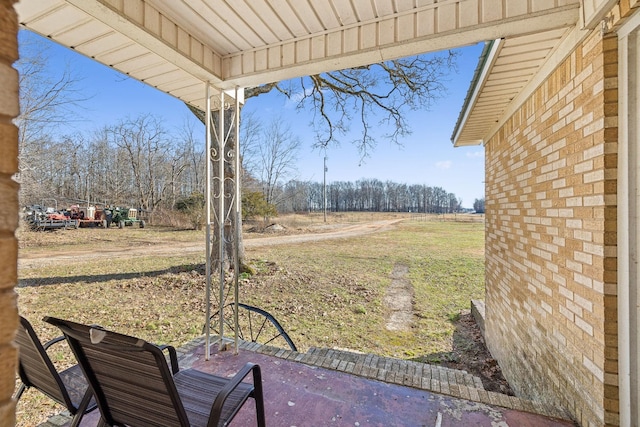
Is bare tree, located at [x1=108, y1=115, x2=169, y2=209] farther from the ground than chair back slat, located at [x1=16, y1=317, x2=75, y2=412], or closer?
farther from the ground

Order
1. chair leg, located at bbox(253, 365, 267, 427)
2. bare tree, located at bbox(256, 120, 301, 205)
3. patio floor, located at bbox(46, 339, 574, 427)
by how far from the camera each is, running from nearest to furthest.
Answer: chair leg, located at bbox(253, 365, 267, 427) → patio floor, located at bbox(46, 339, 574, 427) → bare tree, located at bbox(256, 120, 301, 205)

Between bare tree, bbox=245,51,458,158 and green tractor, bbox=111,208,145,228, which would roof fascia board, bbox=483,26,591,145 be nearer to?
bare tree, bbox=245,51,458,158

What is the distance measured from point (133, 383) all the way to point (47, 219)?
45.4 feet

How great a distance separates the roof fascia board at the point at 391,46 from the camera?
1.89 meters

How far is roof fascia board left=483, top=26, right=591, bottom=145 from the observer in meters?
2.00

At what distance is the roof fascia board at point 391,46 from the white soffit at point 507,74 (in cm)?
24

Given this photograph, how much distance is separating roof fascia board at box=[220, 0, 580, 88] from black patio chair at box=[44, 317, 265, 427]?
2.23m

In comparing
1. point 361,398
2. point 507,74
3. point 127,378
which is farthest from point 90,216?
point 507,74

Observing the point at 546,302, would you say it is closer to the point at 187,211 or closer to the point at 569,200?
the point at 569,200

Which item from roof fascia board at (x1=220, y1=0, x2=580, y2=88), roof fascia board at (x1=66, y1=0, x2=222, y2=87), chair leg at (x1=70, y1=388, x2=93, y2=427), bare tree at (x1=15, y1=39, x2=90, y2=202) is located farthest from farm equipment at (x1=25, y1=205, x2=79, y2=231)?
chair leg at (x1=70, y1=388, x2=93, y2=427)

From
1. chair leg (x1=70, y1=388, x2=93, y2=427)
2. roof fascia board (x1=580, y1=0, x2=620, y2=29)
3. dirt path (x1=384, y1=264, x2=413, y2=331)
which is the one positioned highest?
roof fascia board (x1=580, y1=0, x2=620, y2=29)

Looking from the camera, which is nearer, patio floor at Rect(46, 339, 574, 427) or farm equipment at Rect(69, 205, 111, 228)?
patio floor at Rect(46, 339, 574, 427)

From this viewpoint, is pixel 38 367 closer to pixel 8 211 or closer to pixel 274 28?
pixel 8 211

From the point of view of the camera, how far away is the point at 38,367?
185 cm
